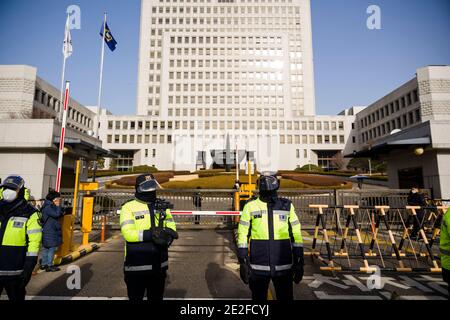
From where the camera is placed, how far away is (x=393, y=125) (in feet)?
166

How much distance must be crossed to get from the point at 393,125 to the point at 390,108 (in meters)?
4.03

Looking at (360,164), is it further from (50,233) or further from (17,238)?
(17,238)

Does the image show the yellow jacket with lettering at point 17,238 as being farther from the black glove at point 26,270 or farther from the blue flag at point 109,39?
the blue flag at point 109,39

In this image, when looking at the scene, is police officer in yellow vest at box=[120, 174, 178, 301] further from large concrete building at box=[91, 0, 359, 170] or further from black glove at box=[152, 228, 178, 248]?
large concrete building at box=[91, 0, 359, 170]

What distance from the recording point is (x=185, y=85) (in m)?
68.8

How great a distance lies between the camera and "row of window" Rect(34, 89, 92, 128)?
1552 inches

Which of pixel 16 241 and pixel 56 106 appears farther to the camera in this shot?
pixel 56 106

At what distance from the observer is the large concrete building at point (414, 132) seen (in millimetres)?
12977

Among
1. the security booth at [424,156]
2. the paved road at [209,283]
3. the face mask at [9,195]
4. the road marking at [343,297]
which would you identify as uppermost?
the security booth at [424,156]

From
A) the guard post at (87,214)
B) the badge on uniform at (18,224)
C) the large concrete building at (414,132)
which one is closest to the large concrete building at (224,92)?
the large concrete building at (414,132)

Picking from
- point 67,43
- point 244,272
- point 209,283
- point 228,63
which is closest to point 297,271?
point 244,272
